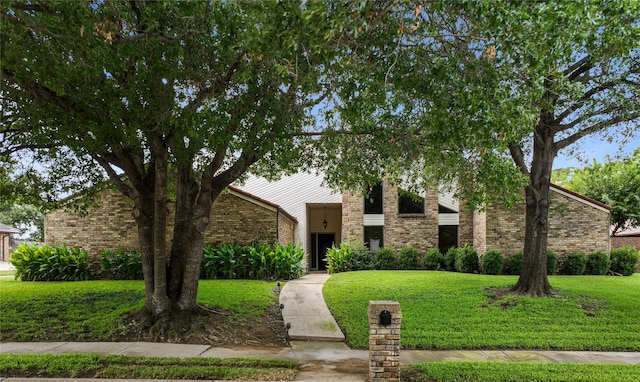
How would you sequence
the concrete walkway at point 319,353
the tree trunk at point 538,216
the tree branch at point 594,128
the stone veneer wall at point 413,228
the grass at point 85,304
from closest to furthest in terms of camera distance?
the concrete walkway at point 319,353
the grass at point 85,304
the tree branch at point 594,128
the tree trunk at point 538,216
the stone veneer wall at point 413,228

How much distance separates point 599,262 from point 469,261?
18.7 feet

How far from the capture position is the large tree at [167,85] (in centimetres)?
524

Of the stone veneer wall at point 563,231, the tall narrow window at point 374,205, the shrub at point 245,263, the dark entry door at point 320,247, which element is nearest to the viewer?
the shrub at point 245,263

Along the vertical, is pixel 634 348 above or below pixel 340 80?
below

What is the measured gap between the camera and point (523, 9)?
4.72 meters

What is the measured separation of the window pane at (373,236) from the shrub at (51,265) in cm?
1203

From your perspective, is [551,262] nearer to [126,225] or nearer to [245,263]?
[245,263]

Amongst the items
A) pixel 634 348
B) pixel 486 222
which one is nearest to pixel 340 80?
pixel 634 348

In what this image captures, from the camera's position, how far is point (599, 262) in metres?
17.9

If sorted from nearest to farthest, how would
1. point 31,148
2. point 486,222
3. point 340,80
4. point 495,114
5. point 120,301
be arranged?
1. point 495,114
2. point 340,80
3. point 31,148
4. point 120,301
5. point 486,222

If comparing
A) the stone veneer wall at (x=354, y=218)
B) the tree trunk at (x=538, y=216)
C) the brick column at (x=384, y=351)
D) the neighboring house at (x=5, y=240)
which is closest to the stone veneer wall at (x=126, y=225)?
the stone veneer wall at (x=354, y=218)

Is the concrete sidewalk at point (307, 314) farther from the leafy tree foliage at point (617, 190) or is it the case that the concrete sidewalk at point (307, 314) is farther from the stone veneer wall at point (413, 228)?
the leafy tree foliage at point (617, 190)

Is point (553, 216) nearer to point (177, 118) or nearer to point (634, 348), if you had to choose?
point (634, 348)

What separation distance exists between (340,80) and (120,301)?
27.7ft
